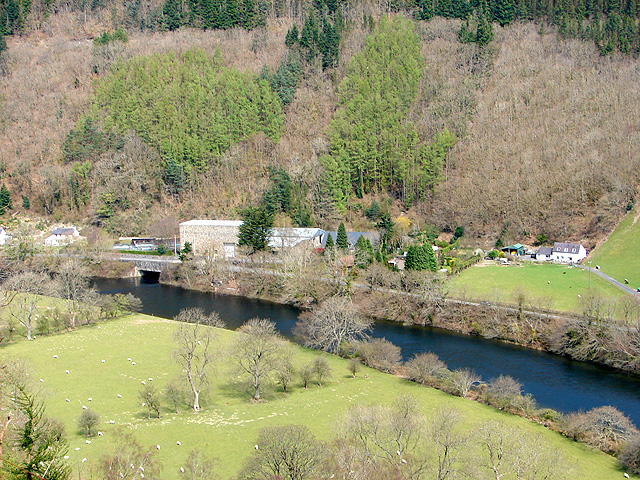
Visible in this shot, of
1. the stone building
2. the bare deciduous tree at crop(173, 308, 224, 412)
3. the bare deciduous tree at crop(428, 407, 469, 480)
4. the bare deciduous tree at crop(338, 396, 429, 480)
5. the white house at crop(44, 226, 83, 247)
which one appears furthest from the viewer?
the white house at crop(44, 226, 83, 247)

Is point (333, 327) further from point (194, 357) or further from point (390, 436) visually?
point (390, 436)

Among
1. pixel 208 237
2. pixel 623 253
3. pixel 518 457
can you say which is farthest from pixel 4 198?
pixel 518 457

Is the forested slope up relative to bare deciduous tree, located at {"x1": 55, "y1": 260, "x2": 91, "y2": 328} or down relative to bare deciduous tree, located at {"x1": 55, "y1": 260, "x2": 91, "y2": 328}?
up

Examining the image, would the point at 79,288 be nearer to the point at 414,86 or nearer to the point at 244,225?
the point at 244,225

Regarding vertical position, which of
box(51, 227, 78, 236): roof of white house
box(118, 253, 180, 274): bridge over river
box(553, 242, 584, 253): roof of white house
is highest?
box(553, 242, 584, 253): roof of white house

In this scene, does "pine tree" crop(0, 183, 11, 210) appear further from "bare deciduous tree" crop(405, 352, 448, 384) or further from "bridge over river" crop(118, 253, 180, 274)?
"bare deciduous tree" crop(405, 352, 448, 384)

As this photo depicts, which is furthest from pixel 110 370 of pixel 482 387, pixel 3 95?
pixel 3 95

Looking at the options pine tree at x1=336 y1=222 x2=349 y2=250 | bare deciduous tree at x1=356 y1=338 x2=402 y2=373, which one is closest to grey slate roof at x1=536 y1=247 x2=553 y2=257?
pine tree at x1=336 y1=222 x2=349 y2=250
